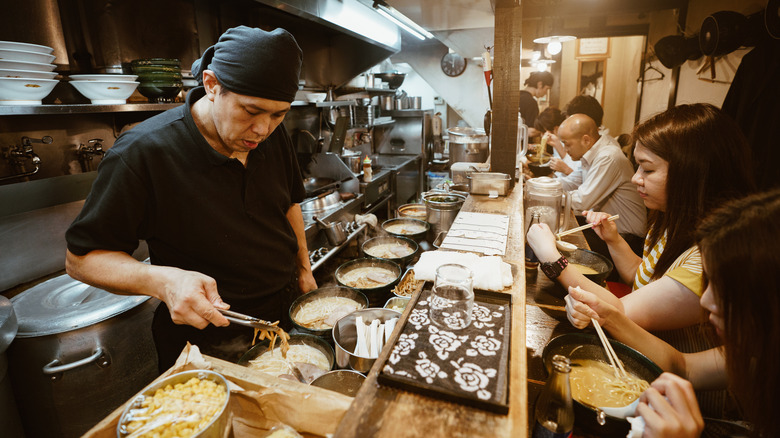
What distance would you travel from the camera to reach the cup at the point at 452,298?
1.22 metres

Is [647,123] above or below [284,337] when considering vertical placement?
above

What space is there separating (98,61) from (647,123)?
3723mm

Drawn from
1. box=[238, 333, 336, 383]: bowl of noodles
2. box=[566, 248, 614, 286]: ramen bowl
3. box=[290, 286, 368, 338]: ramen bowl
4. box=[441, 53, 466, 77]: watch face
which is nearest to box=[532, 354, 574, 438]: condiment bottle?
A: box=[238, 333, 336, 383]: bowl of noodles

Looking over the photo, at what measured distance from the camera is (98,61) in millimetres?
2803

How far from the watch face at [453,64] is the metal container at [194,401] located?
32.5 ft

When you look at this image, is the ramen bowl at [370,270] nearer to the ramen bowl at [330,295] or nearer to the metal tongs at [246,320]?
the ramen bowl at [330,295]

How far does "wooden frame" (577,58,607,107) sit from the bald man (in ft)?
19.9

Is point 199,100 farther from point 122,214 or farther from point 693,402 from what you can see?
point 693,402

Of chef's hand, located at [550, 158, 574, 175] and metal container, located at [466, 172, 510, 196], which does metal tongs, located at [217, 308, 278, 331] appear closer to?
metal container, located at [466, 172, 510, 196]

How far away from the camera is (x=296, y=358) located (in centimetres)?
156

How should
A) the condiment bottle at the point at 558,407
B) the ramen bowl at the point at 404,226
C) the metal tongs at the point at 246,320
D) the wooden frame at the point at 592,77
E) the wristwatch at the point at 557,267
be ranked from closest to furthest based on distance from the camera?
the condiment bottle at the point at 558,407
the metal tongs at the point at 246,320
the wristwatch at the point at 557,267
the ramen bowl at the point at 404,226
the wooden frame at the point at 592,77

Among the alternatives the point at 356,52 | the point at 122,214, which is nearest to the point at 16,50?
the point at 122,214

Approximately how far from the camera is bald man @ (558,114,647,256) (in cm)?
393

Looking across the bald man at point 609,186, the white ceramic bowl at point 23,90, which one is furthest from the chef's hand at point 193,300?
the bald man at point 609,186
